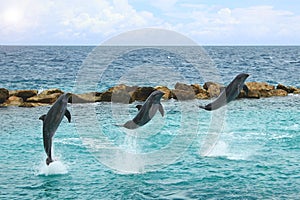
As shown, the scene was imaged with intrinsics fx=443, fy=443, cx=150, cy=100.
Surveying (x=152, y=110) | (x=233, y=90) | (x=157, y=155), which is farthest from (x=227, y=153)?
(x=152, y=110)

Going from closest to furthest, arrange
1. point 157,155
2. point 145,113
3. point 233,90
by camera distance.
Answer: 1. point 145,113
2. point 233,90
3. point 157,155

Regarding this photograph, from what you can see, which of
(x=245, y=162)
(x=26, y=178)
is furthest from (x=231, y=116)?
(x=26, y=178)

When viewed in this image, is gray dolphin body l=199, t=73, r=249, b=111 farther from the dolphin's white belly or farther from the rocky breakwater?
the rocky breakwater

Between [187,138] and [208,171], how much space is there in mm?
5859

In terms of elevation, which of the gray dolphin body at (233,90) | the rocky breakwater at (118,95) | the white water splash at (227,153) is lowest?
the white water splash at (227,153)

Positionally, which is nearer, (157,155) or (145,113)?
(145,113)

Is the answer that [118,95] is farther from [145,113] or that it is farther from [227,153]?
[145,113]

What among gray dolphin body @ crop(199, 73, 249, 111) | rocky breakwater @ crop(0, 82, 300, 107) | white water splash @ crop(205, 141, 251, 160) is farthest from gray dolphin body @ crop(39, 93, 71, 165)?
rocky breakwater @ crop(0, 82, 300, 107)

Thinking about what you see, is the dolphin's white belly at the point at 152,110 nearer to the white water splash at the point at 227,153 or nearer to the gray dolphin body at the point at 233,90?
the gray dolphin body at the point at 233,90

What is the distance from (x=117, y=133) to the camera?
73.4 ft

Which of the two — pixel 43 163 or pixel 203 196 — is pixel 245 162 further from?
pixel 43 163

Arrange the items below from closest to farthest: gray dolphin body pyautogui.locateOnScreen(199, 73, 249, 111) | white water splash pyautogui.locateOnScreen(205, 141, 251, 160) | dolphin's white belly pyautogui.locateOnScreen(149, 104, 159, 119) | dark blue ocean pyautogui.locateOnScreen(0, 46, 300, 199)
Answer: dolphin's white belly pyautogui.locateOnScreen(149, 104, 159, 119) < gray dolphin body pyautogui.locateOnScreen(199, 73, 249, 111) < dark blue ocean pyautogui.locateOnScreen(0, 46, 300, 199) < white water splash pyautogui.locateOnScreen(205, 141, 251, 160)

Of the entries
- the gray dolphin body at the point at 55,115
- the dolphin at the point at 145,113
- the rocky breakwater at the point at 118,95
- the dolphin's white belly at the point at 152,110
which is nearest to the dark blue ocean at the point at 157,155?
the gray dolphin body at the point at 55,115

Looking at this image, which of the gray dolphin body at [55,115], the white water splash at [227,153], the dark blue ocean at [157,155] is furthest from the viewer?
the white water splash at [227,153]
